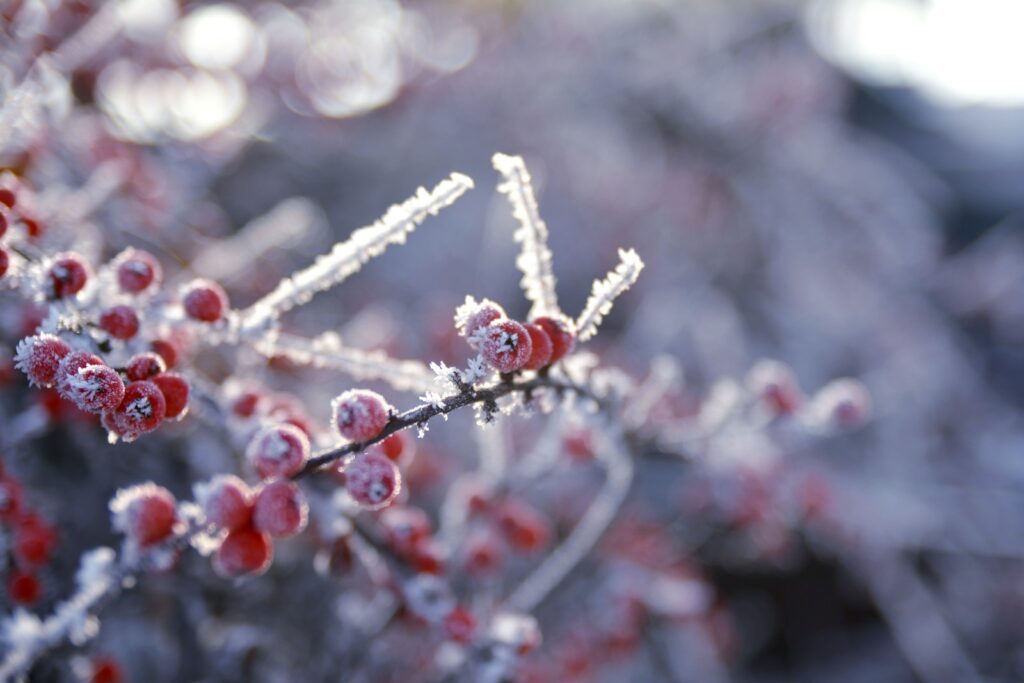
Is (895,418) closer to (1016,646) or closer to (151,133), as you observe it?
(1016,646)

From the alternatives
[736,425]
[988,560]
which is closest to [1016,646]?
[988,560]

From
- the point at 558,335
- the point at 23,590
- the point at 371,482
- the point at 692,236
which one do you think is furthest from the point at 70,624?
the point at 692,236

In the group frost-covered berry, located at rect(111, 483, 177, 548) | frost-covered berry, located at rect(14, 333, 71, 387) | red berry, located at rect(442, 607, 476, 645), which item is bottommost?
red berry, located at rect(442, 607, 476, 645)

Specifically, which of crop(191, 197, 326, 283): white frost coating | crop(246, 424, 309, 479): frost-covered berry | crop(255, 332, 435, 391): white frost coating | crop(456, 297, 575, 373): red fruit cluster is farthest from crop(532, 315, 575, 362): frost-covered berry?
crop(191, 197, 326, 283): white frost coating

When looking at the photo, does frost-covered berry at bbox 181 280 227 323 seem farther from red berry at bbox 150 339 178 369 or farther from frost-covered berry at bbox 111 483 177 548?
frost-covered berry at bbox 111 483 177 548

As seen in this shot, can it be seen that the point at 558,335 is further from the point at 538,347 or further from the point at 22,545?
the point at 22,545
